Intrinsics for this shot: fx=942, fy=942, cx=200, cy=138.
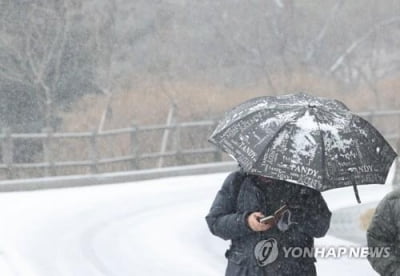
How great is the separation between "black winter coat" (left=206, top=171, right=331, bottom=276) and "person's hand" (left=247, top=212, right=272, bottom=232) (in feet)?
0.10

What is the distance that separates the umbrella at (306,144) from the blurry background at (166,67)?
16.0 metres

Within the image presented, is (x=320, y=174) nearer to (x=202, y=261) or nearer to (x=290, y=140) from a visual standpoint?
(x=290, y=140)

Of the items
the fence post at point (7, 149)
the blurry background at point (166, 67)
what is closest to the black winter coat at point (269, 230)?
the fence post at point (7, 149)

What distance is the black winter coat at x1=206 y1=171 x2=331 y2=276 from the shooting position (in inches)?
191

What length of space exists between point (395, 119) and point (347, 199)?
53.9 ft

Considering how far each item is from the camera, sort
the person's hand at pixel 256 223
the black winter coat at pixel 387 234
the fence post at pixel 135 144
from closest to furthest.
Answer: the black winter coat at pixel 387 234
the person's hand at pixel 256 223
the fence post at pixel 135 144

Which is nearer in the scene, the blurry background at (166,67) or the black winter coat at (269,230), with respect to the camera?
the black winter coat at (269,230)

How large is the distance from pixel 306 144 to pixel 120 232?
29.7ft

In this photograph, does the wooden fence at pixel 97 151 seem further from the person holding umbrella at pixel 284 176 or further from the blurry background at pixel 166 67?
the person holding umbrella at pixel 284 176

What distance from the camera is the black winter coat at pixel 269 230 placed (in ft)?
15.9

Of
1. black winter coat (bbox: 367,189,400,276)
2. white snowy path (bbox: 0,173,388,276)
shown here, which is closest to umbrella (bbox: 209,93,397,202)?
black winter coat (bbox: 367,189,400,276)

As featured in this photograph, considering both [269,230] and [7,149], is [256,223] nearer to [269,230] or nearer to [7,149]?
[269,230]

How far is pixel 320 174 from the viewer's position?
473cm

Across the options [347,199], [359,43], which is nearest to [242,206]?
[347,199]
